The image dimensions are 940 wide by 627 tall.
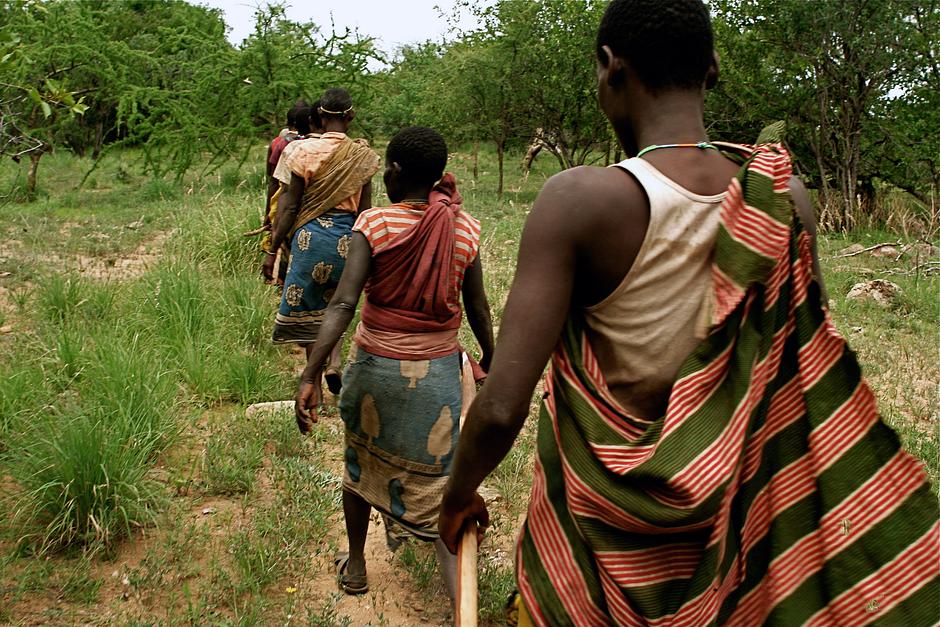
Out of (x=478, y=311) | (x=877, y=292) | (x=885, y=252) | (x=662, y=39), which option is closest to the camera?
(x=662, y=39)

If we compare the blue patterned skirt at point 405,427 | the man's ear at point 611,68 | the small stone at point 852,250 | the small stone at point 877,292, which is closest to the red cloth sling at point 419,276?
the blue patterned skirt at point 405,427

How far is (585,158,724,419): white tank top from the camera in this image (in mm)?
1230

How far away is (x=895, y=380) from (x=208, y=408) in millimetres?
4233

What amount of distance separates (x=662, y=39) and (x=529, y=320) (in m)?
0.49

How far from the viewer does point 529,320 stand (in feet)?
4.07

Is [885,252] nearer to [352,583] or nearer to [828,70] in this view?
Answer: [828,70]

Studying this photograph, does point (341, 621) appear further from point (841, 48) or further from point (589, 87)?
point (589, 87)

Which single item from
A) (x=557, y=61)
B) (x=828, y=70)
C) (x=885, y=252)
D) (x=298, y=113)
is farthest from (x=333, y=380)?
(x=557, y=61)

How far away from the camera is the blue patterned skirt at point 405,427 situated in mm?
2758

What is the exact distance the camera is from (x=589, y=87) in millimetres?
15055

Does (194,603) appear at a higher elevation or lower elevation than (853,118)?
lower

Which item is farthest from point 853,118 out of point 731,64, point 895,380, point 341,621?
point 341,621

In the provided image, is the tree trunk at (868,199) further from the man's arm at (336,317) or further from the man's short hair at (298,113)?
the man's arm at (336,317)

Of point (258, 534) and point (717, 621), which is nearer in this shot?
point (717, 621)
